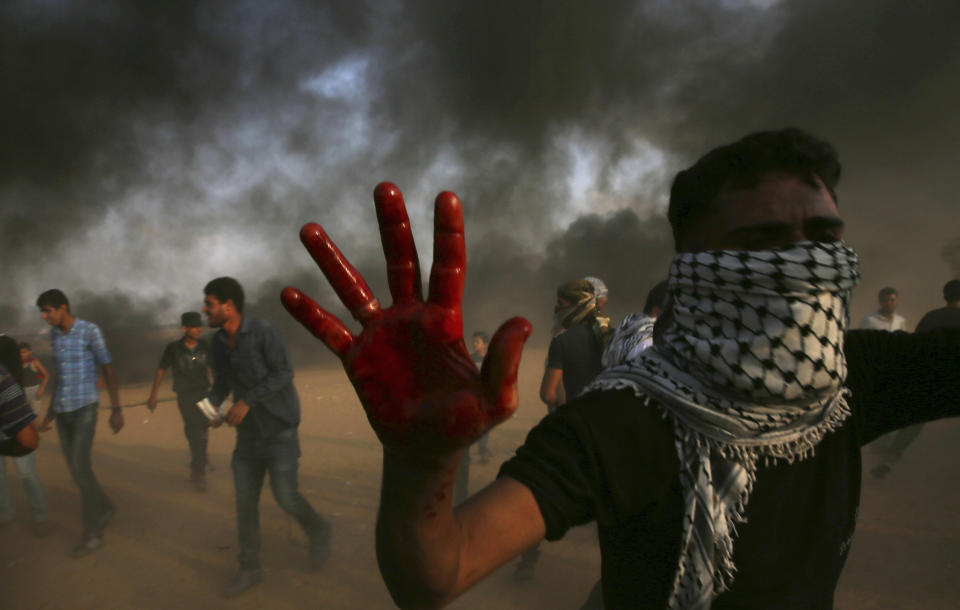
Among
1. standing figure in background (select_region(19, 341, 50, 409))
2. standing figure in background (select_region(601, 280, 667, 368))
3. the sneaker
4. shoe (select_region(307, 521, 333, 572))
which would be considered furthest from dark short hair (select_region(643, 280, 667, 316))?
standing figure in background (select_region(19, 341, 50, 409))

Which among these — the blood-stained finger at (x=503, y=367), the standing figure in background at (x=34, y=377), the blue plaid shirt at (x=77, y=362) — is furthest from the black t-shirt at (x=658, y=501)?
the standing figure in background at (x=34, y=377)

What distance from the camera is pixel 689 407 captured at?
1064 mm

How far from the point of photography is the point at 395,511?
0.85m

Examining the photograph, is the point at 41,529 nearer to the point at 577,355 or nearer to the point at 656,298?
the point at 577,355

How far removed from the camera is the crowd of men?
83cm

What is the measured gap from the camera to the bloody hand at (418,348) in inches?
31.2

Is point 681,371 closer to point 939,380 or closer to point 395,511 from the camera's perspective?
point 395,511

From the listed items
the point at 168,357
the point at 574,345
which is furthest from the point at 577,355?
the point at 168,357

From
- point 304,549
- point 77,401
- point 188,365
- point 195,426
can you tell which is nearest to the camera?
point 304,549

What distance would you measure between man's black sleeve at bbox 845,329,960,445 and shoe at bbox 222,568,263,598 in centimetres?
408

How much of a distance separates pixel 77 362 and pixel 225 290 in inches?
75.6

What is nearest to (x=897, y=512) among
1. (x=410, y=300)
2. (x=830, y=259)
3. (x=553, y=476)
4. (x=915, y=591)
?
(x=915, y=591)

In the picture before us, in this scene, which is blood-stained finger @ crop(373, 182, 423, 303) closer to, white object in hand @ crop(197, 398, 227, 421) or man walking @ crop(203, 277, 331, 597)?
man walking @ crop(203, 277, 331, 597)

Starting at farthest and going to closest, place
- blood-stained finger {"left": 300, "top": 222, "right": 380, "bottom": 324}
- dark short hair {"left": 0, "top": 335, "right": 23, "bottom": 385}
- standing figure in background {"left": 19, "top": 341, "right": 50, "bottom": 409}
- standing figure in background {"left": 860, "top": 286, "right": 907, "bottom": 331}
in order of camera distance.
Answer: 1. standing figure in background {"left": 19, "top": 341, "right": 50, "bottom": 409}
2. standing figure in background {"left": 860, "top": 286, "right": 907, "bottom": 331}
3. dark short hair {"left": 0, "top": 335, "right": 23, "bottom": 385}
4. blood-stained finger {"left": 300, "top": 222, "right": 380, "bottom": 324}
